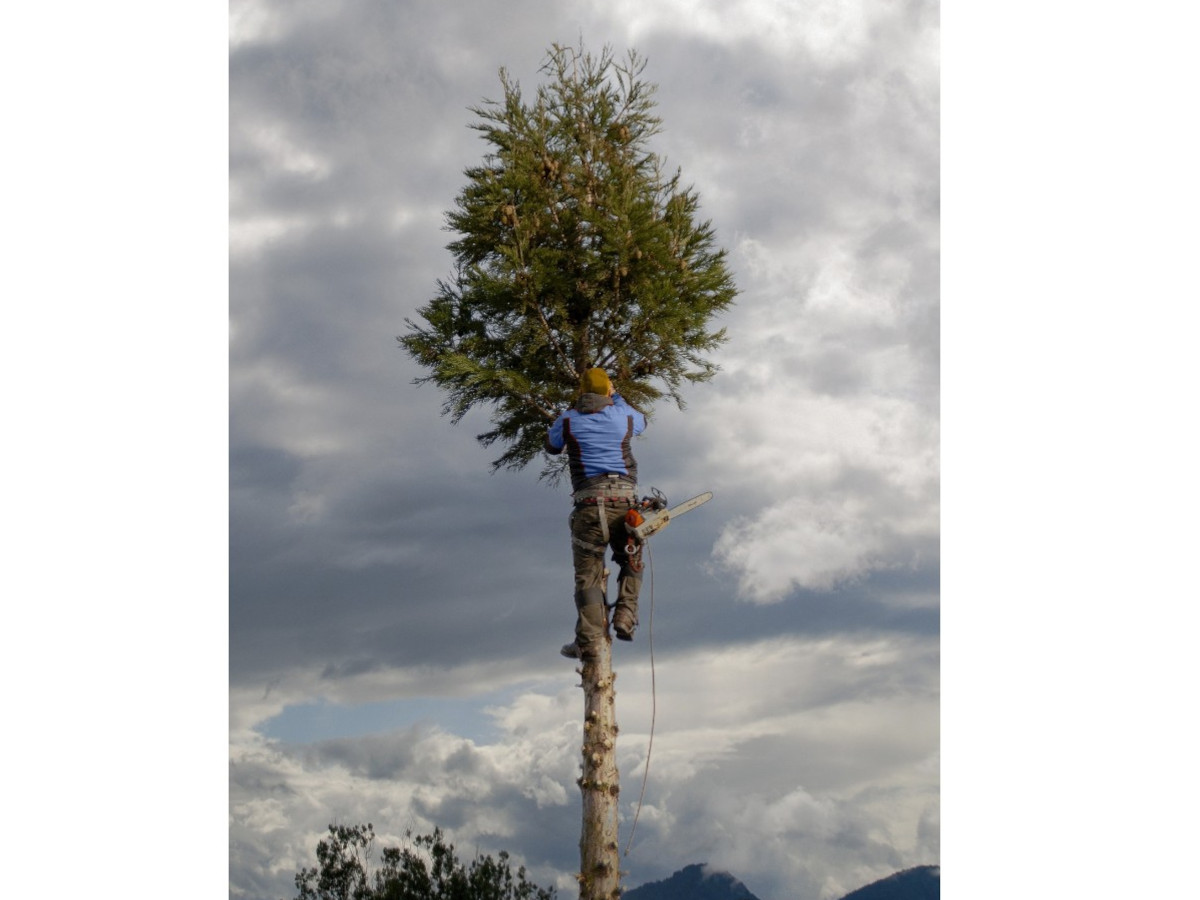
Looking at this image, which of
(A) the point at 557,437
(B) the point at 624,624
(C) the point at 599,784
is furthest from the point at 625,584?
(C) the point at 599,784

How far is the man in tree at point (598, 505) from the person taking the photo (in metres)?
11.4

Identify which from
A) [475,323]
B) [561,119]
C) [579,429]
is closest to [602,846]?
[579,429]

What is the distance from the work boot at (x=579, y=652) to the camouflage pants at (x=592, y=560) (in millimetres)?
65

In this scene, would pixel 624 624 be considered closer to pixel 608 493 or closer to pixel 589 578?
pixel 589 578

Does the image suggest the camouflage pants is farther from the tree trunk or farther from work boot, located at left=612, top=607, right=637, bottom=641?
the tree trunk

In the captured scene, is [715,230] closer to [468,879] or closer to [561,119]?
[561,119]

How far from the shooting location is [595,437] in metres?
11.4

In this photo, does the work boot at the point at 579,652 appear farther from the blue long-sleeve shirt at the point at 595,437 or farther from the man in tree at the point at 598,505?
the blue long-sleeve shirt at the point at 595,437

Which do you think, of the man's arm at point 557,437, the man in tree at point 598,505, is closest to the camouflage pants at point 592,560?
the man in tree at point 598,505

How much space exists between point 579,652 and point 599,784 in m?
1.40

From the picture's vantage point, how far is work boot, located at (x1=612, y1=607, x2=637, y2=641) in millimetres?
11484

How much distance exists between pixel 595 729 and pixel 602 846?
1.19 meters

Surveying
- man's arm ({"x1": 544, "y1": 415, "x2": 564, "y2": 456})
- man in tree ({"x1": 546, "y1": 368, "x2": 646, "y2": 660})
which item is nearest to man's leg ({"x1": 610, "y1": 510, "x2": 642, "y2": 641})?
man in tree ({"x1": 546, "y1": 368, "x2": 646, "y2": 660})

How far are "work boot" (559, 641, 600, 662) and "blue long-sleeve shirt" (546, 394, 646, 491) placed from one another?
1739mm
